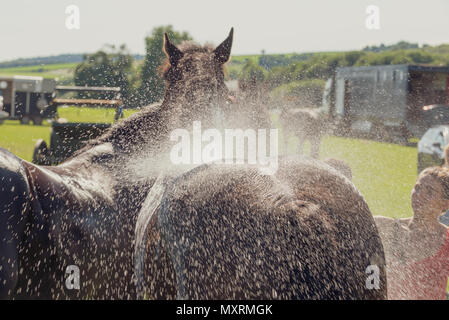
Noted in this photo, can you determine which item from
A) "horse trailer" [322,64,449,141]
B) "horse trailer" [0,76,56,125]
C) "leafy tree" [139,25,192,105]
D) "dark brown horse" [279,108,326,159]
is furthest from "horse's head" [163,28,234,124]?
"horse trailer" [0,76,56,125]

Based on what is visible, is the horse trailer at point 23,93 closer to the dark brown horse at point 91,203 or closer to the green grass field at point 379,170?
the green grass field at point 379,170

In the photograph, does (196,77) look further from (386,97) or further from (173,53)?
(386,97)

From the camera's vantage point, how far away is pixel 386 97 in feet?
63.9

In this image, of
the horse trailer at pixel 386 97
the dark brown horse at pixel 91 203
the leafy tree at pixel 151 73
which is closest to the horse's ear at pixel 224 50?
the dark brown horse at pixel 91 203

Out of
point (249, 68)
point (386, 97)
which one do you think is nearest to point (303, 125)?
point (249, 68)

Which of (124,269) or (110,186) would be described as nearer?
(124,269)

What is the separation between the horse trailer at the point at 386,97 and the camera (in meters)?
18.6

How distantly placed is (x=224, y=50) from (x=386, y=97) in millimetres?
17923

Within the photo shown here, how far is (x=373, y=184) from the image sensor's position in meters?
7.36

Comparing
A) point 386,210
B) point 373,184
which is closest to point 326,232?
point 386,210

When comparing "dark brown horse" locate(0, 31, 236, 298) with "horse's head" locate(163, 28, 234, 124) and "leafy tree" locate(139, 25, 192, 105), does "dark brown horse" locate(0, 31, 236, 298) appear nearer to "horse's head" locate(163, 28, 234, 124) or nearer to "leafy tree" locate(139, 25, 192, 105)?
"horse's head" locate(163, 28, 234, 124)
